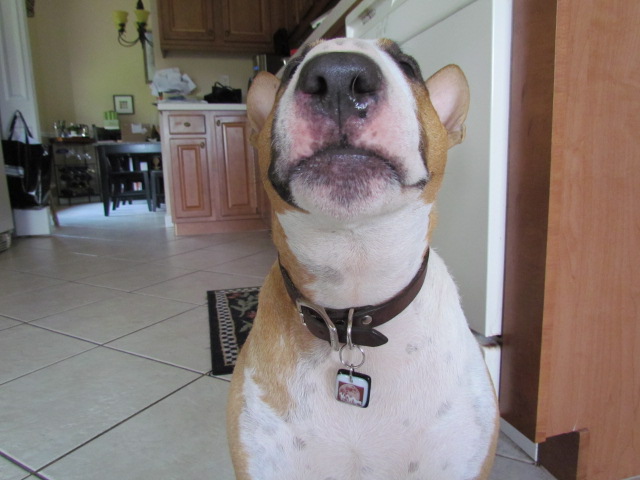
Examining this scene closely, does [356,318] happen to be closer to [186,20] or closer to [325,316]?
[325,316]

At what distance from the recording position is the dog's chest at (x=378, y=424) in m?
0.75

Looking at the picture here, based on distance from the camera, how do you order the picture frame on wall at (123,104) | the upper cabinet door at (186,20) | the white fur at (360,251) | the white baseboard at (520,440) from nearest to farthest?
1. the white fur at (360,251)
2. the white baseboard at (520,440)
3. the upper cabinet door at (186,20)
4. the picture frame on wall at (123,104)

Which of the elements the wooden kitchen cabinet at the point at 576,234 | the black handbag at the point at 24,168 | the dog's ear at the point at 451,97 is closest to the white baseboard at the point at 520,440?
the wooden kitchen cabinet at the point at 576,234

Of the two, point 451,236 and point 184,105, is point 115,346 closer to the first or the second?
point 451,236

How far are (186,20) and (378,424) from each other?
502cm

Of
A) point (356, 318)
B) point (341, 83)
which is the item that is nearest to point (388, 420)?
point (356, 318)

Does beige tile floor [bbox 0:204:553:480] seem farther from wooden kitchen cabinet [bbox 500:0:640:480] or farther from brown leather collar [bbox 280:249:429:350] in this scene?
brown leather collar [bbox 280:249:429:350]

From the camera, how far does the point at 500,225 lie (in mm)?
1090

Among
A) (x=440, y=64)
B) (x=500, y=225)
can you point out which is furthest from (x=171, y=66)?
(x=500, y=225)

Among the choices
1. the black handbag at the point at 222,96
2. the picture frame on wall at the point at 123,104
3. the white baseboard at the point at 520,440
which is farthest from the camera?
the picture frame on wall at the point at 123,104

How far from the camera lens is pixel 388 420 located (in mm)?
761

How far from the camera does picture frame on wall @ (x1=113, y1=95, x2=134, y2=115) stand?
895cm

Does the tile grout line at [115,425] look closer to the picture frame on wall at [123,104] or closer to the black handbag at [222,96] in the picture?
the black handbag at [222,96]

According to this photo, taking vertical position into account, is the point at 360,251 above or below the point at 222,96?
below
